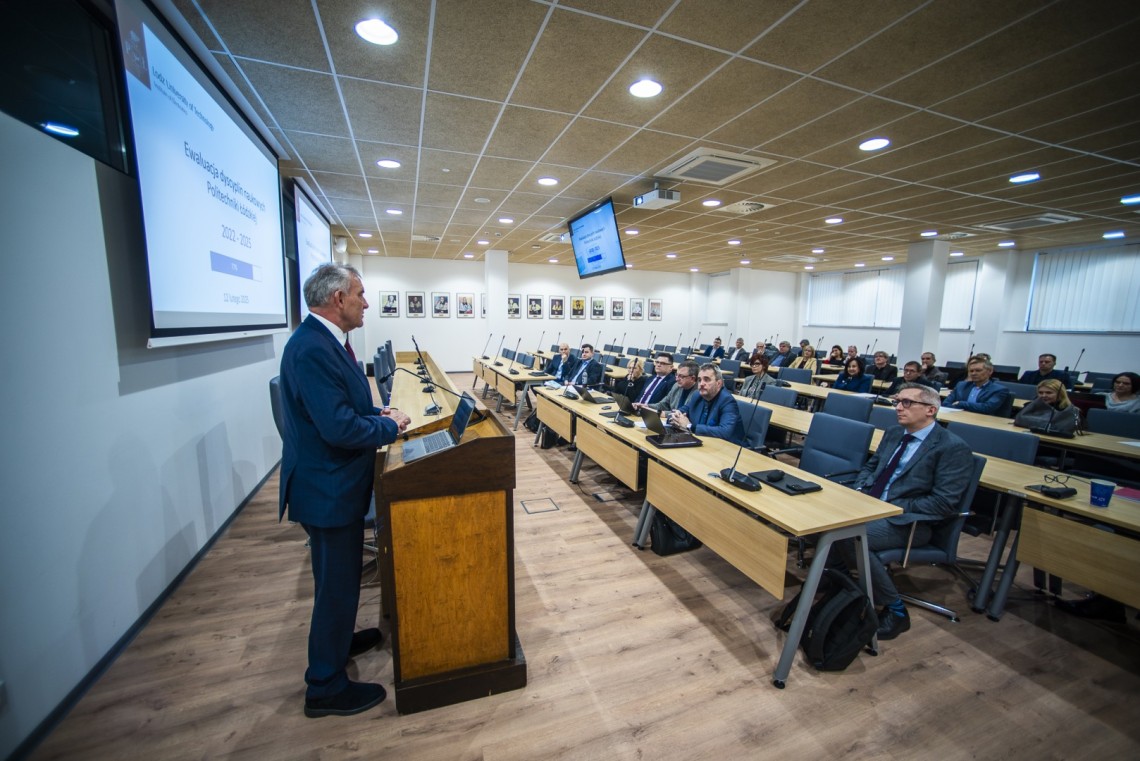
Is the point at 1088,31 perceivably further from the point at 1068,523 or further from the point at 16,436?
the point at 16,436

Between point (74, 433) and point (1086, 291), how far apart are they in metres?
14.1

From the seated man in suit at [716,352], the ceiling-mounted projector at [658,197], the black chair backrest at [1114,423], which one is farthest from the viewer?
A: the seated man in suit at [716,352]

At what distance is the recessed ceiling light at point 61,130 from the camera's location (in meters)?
1.67

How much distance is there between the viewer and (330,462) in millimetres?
1630

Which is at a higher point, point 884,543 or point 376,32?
point 376,32

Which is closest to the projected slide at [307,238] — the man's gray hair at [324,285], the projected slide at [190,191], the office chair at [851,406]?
the projected slide at [190,191]

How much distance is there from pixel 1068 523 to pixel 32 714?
14.6 ft

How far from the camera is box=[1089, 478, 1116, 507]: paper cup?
2.08 metres

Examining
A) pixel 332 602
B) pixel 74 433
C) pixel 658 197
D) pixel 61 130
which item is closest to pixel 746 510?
pixel 332 602

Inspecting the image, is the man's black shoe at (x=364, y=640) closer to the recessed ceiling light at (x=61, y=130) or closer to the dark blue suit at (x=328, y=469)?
the dark blue suit at (x=328, y=469)

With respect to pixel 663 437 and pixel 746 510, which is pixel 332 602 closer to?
pixel 746 510

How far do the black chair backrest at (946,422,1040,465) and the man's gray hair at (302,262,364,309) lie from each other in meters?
3.69

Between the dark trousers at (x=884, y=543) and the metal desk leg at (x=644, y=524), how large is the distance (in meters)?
1.16

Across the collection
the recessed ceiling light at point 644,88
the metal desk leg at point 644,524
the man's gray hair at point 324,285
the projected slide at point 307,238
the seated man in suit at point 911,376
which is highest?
the recessed ceiling light at point 644,88
